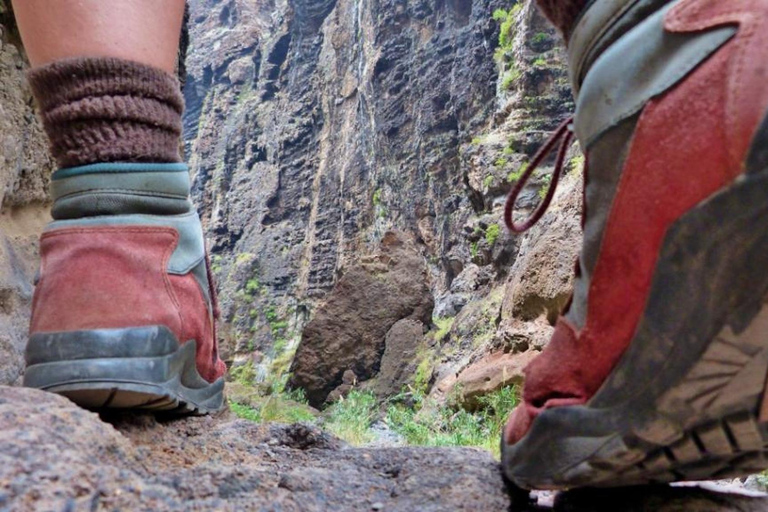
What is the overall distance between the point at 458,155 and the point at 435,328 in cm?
558

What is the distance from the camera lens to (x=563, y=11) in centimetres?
63

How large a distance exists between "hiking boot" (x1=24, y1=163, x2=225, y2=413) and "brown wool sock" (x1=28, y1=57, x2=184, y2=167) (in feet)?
0.08

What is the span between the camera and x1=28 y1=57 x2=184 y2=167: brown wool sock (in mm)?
774

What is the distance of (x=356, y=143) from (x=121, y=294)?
17.8 m

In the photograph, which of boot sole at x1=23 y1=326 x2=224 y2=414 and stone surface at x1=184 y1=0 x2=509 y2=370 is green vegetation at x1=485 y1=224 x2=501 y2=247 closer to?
stone surface at x1=184 y1=0 x2=509 y2=370

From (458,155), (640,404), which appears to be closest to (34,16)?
(640,404)

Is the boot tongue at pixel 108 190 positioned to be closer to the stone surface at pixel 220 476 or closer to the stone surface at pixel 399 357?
the stone surface at pixel 220 476

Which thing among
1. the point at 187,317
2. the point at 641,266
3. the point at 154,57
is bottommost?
the point at 187,317

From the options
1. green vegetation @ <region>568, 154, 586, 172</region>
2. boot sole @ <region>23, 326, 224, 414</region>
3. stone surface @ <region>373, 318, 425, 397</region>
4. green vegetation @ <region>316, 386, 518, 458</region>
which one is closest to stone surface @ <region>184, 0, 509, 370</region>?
stone surface @ <region>373, 318, 425, 397</region>

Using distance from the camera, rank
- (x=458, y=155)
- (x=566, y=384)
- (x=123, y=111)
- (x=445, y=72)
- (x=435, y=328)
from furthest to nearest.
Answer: (x=445, y=72)
(x=458, y=155)
(x=435, y=328)
(x=123, y=111)
(x=566, y=384)

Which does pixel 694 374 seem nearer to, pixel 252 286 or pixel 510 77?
pixel 510 77

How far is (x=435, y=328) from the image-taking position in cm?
870

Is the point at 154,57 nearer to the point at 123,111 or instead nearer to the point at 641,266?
the point at 123,111

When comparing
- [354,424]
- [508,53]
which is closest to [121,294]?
[354,424]
